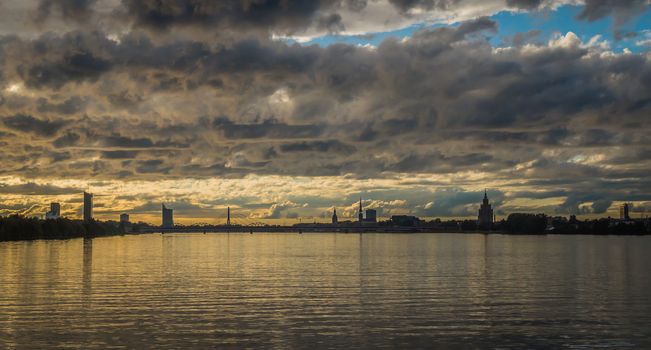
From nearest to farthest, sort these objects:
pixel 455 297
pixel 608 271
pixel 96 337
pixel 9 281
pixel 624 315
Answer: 1. pixel 96 337
2. pixel 624 315
3. pixel 455 297
4. pixel 9 281
5. pixel 608 271

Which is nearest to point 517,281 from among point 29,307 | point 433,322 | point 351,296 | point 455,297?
point 455,297

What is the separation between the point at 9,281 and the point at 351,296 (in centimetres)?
3934

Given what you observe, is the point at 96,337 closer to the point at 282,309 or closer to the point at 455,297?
the point at 282,309

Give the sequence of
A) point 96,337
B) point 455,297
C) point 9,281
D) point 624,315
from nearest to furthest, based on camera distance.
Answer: point 96,337, point 624,315, point 455,297, point 9,281

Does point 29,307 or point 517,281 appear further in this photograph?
point 517,281

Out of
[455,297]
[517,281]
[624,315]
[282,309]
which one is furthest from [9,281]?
[624,315]

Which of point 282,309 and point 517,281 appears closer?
point 282,309

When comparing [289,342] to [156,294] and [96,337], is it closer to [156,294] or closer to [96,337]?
[96,337]

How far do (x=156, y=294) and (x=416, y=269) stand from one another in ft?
145

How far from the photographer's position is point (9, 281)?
264 feet

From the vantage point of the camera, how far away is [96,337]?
146 feet

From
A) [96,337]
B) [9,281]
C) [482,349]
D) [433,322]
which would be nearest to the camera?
[482,349]

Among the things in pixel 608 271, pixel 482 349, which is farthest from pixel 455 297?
pixel 608 271

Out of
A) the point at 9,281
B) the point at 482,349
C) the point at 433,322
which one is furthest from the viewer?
the point at 9,281
